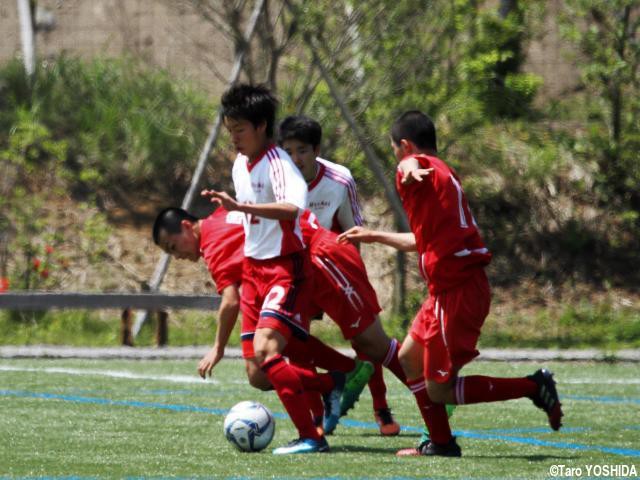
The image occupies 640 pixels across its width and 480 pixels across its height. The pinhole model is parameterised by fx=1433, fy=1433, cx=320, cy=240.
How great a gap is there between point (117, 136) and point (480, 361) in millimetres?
9771

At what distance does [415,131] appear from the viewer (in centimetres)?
768

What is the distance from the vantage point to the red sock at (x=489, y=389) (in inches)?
301

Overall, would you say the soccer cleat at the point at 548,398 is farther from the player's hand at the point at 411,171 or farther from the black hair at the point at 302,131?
the black hair at the point at 302,131

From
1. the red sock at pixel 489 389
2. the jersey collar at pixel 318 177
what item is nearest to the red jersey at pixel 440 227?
the red sock at pixel 489 389

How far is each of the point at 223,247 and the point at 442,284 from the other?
1555 mm

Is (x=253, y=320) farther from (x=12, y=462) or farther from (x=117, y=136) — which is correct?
(x=117, y=136)

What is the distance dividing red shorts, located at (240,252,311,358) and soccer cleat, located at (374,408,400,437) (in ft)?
3.64

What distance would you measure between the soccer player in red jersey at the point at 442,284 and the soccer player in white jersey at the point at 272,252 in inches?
16.9

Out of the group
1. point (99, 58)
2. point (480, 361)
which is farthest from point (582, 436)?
point (99, 58)

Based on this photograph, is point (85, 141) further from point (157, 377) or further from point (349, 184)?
point (349, 184)

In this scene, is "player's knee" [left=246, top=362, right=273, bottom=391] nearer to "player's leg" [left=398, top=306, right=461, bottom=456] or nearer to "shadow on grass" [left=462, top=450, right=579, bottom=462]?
"player's leg" [left=398, top=306, right=461, bottom=456]

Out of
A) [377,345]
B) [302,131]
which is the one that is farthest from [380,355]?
[302,131]

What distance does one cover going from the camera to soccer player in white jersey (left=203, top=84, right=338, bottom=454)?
7801mm

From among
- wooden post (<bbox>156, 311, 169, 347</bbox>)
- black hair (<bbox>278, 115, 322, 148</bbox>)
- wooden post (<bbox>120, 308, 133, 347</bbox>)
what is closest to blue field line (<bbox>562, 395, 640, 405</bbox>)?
black hair (<bbox>278, 115, 322, 148</bbox>)
